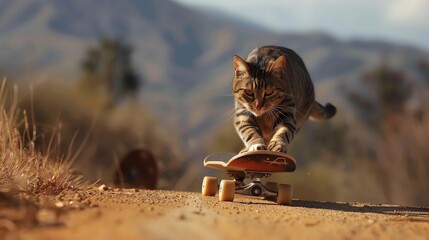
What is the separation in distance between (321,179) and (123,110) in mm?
9074

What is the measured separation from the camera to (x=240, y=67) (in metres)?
7.27

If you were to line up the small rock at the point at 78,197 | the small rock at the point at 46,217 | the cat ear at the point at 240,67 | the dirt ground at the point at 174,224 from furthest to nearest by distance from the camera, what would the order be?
the cat ear at the point at 240,67 < the small rock at the point at 78,197 < the small rock at the point at 46,217 < the dirt ground at the point at 174,224

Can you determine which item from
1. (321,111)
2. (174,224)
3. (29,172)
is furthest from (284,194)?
(174,224)

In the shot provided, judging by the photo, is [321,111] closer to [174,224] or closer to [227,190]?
[227,190]

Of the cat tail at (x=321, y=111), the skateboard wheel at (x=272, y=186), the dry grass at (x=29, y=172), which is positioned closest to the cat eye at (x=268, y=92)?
the skateboard wheel at (x=272, y=186)

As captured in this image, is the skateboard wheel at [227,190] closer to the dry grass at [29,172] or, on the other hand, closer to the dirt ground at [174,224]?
the dirt ground at [174,224]

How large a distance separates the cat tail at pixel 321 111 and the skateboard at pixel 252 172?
2101mm

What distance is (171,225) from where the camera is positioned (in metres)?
3.63

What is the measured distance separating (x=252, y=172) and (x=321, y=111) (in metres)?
2.81

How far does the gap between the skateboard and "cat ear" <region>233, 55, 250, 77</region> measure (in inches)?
A: 36.3

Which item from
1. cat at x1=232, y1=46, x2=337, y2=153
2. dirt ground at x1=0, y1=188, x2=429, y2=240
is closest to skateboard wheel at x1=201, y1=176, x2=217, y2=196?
cat at x1=232, y1=46, x2=337, y2=153

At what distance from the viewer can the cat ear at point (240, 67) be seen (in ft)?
23.6

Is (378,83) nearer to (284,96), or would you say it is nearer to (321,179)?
(321,179)

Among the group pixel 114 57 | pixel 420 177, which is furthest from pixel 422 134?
pixel 114 57
